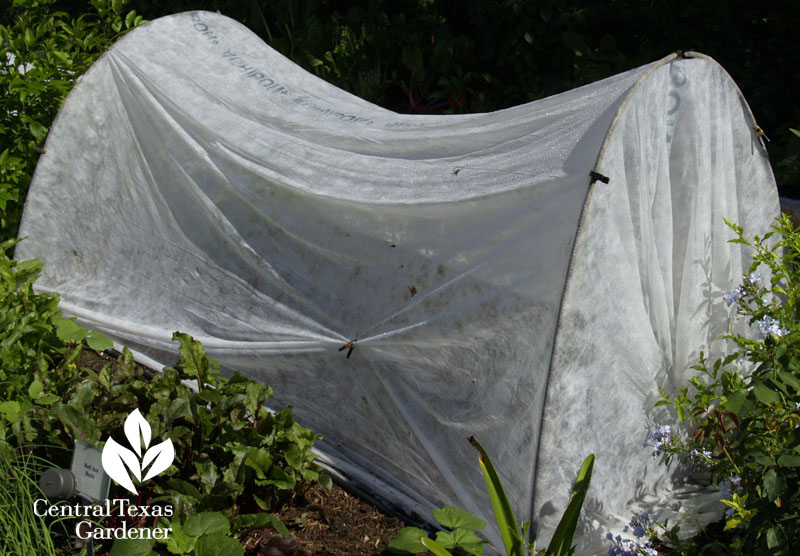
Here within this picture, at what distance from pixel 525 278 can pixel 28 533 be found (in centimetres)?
168

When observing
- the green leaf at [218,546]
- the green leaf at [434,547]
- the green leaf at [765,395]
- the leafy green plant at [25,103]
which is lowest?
the green leaf at [434,547]

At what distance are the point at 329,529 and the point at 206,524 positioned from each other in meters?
0.60

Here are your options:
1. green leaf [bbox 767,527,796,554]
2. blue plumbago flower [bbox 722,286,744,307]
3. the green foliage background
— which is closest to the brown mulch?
green leaf [bbox 767,527,796,554]

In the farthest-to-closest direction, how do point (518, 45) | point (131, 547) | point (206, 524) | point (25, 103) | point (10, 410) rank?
1. point (518, 45)
2. point (25, 103)
3. point (10, 410)
4. point (206, 524)
5. point (131, 547)

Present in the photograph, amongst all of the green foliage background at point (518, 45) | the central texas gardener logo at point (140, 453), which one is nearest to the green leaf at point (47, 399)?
the central texas gardener logo at point (140, 453)

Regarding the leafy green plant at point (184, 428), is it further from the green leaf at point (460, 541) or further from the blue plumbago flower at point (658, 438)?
the blue plumbago flower at point (658, 438)

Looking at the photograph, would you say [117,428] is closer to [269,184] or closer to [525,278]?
[269,184]

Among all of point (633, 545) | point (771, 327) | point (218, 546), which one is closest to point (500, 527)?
point (633, 545)

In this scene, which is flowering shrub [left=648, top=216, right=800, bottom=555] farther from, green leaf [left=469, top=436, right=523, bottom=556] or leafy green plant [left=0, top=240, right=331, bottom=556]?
leafy green plant [left=0, top=240, right=331, bottom=556]

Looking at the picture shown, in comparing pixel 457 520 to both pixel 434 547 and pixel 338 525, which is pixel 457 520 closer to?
pixel 434 547

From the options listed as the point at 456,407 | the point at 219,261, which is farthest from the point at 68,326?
the point at 456,407

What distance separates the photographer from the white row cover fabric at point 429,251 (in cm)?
266

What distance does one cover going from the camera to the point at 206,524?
8.05ft

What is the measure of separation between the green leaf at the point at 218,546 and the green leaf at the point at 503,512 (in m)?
0.76
